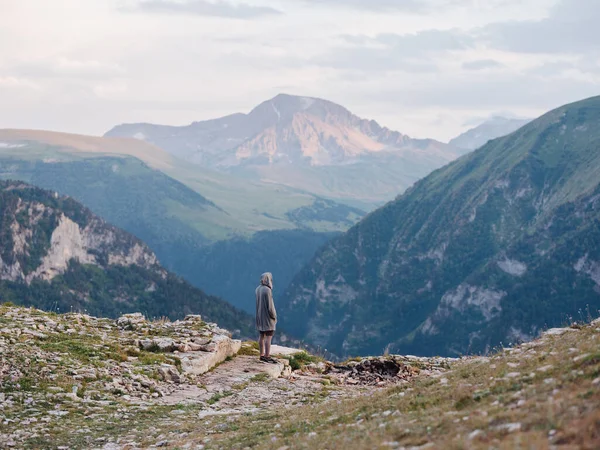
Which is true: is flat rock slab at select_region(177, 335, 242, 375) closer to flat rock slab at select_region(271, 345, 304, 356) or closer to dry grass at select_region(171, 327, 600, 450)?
flat rock slab at select_region(271, 345, 304, 356)

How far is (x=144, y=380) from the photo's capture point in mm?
26531

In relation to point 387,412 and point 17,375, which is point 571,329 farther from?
Result: point 17,375

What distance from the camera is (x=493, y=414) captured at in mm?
13344

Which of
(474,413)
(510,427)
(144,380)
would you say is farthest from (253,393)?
(510,427)

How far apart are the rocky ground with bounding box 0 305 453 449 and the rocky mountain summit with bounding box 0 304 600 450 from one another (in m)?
0.06

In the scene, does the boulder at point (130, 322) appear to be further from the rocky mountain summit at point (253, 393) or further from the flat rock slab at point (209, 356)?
the flat rock slab at point (209, 356)

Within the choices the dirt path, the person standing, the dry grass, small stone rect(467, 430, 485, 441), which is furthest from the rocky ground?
small stone rect(467, 430, 485, 441)

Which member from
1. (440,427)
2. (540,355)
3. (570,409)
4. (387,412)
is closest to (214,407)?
(387,412)

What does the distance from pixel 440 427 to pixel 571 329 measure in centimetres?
1378

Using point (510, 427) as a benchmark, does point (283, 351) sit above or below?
below

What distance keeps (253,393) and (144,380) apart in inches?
153

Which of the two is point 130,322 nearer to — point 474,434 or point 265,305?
point 265,305

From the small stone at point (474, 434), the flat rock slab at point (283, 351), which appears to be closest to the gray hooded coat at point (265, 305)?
the flat rock slab at point (283, 351)

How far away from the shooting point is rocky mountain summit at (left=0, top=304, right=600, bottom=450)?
1336cm
